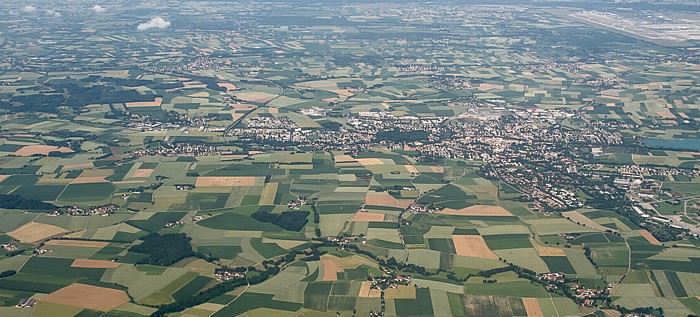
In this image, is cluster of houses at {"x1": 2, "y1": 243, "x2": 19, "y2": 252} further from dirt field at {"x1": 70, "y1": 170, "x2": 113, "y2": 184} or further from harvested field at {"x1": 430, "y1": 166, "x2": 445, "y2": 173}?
harvested field at {"x1": 430, "y1": 166, "x2": 445, "y2": 173}

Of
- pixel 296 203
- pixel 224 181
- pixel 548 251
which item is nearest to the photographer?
pixel 548 251

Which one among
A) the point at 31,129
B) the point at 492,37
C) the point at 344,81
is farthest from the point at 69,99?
the point at 492,37

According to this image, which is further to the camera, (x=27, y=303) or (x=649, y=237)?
(x=649, y=237)

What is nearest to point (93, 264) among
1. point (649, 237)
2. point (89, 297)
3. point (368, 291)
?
point (89, 297)

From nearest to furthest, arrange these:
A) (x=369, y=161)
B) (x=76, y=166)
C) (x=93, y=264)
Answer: (x=93, y=264), (x=76, y=166), (x=369, y=161)

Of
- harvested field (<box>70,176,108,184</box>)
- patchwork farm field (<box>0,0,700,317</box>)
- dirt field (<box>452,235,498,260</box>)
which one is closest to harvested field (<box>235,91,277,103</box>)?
patchwork farm field (<box>0,0,700,317</box>)

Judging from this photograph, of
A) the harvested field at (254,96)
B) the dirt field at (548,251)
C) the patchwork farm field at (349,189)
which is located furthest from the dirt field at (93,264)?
the harvested field at (254,96)

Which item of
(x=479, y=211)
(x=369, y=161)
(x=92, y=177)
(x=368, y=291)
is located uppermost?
(x=368, y=291)

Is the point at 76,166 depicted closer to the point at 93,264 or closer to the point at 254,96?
the point at 93,264
